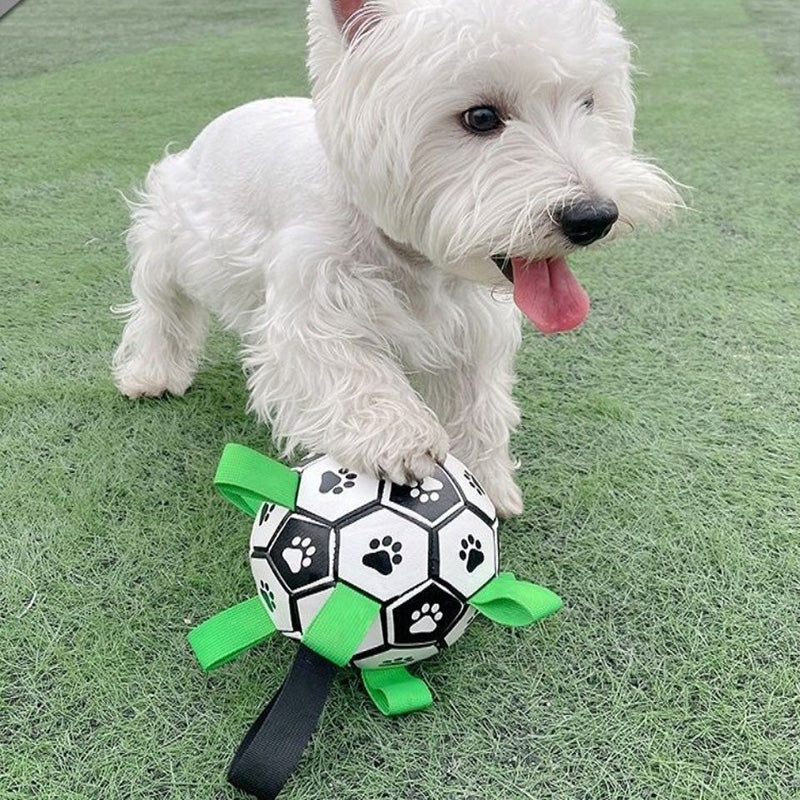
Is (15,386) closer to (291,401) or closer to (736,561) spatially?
(291,401)

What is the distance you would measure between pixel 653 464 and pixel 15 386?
1.58 metres

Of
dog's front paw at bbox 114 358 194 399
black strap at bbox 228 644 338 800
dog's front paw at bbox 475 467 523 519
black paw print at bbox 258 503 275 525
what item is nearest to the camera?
black strap at bbox 228 644 338 800

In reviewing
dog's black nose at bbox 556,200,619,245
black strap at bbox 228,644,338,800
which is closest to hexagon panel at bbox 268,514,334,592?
black strap at bbox 228,644,338,800

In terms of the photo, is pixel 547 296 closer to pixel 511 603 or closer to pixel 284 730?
pixel 511 603

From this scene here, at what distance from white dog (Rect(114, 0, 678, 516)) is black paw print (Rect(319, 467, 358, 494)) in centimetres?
3

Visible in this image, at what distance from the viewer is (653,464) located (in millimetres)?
1897

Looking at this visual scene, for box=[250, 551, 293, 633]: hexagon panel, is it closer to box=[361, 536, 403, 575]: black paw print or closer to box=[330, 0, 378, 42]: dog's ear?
box=[361, 536, 403, 575]: black paw print

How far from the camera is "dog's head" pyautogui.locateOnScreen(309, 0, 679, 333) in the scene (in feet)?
4.12

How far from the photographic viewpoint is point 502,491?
173 centimetres

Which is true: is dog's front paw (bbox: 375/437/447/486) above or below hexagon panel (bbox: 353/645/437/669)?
above

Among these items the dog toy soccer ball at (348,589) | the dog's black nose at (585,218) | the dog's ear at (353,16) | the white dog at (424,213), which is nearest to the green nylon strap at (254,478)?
the dog toy soccer ball at (348,589)

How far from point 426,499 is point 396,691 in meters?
0.30

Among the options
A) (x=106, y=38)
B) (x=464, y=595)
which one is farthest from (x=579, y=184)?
(x=106, y=38)

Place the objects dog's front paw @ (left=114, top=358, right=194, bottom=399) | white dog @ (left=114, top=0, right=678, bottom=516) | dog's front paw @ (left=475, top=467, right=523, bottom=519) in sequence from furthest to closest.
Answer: dog's front paw @ (left=114, top=358, right=194, bottom=399)
dog's front paw @ (left=475, top=467, right=523, bottom=519)
white dog @ (left=114, top=0, right=678, bottom=516)
